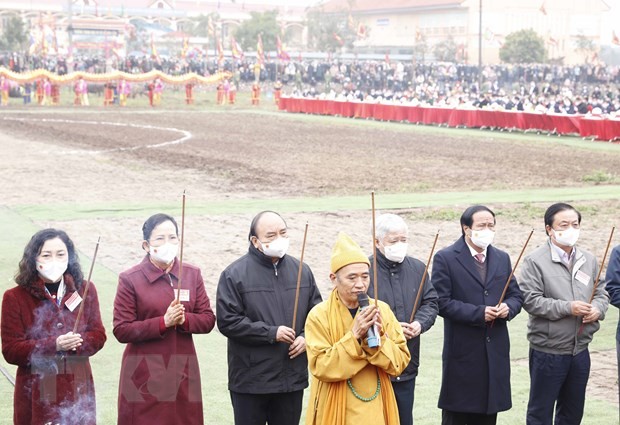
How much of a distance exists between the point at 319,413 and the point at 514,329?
5518mm

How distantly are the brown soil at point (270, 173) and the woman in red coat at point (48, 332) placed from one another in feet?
13.9

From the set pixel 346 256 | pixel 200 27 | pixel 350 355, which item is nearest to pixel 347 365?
pixel 350 355

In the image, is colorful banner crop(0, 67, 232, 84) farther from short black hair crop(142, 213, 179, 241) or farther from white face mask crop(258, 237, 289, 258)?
white face mask crop(258, 237, 289, 258)

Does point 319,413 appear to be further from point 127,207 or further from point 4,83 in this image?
point 4,83

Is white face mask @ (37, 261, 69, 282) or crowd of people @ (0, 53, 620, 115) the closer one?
white face mask @ (37, 261, 69, 282)

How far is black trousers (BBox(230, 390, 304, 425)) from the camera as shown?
627cm

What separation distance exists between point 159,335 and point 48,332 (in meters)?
0.62

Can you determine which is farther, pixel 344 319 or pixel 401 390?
pixel 401 390

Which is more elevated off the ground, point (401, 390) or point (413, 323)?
point (413, 323)

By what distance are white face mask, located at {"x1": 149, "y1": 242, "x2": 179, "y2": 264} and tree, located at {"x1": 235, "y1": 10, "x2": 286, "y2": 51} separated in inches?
3349

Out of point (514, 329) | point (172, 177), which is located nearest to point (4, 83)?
point (172, 177)

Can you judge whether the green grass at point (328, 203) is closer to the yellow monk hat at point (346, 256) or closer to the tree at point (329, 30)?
the yellow monk hat at point (346, 256)

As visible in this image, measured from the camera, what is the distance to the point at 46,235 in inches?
241

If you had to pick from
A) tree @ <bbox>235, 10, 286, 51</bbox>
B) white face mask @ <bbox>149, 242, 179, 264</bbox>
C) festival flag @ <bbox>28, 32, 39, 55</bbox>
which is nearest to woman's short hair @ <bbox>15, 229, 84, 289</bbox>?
white face mask @ <bbox>149, 242, 179, 264</bbox>
